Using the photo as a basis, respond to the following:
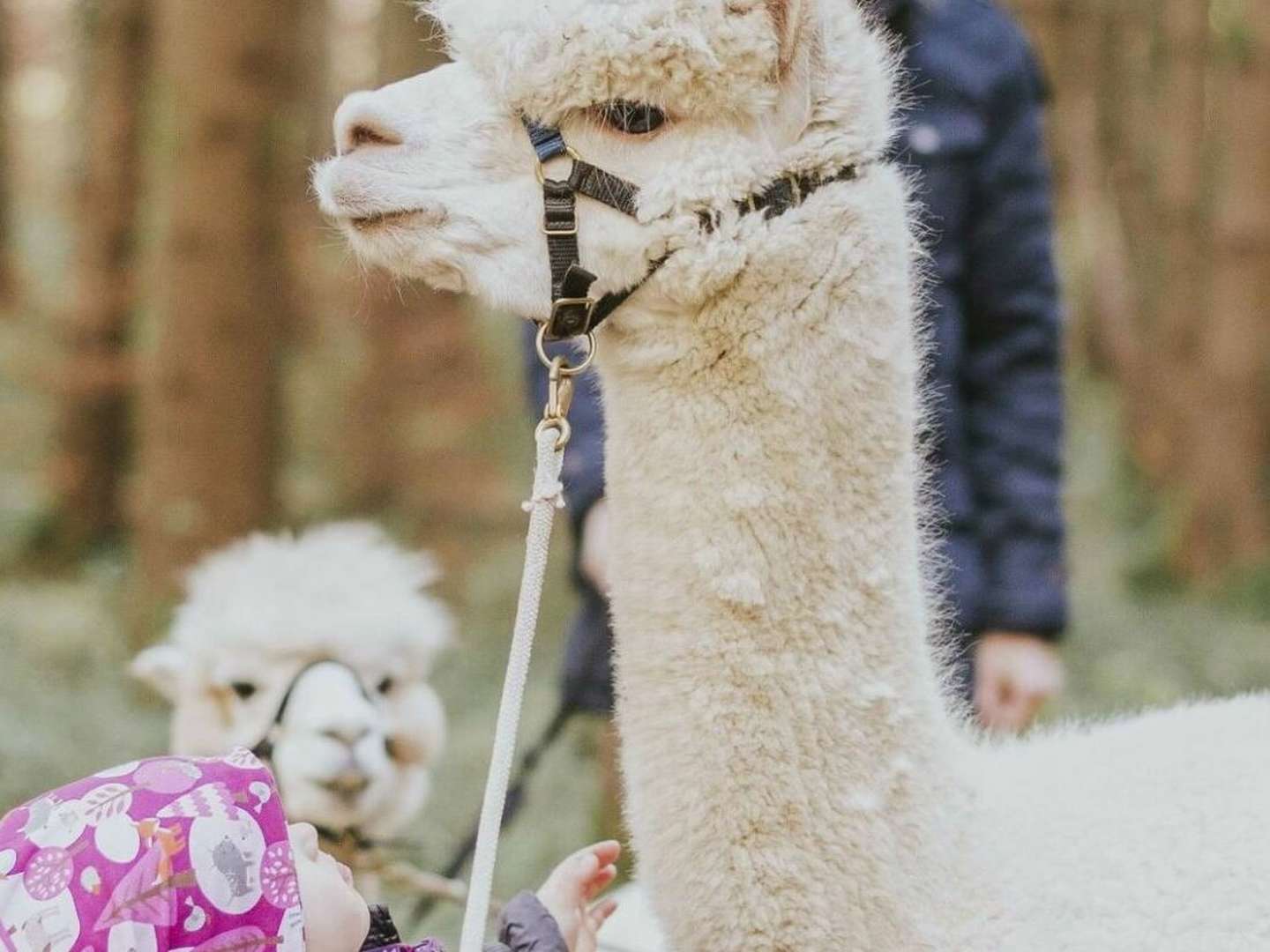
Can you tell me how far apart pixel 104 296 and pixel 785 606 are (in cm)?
762

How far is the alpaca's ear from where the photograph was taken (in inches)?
64.5

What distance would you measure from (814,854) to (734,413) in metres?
0.49

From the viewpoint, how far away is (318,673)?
248 centimetres

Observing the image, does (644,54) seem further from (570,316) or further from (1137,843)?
(1137,843)

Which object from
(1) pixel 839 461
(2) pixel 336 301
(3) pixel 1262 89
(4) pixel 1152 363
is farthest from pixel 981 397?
(2) pixel 336 301

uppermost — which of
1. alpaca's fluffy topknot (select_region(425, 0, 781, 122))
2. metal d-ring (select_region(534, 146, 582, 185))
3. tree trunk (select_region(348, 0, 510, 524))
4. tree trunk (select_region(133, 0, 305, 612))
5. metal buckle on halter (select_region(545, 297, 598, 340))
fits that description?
alpaca's fluffy topknot (select_region(425, 0, 781, 122))

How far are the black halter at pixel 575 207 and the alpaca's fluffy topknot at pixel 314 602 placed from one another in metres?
1.06

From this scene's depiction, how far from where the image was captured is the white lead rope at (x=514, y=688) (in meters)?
1.52

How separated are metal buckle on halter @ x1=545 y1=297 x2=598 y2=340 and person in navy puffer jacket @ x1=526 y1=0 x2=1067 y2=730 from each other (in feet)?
2.76

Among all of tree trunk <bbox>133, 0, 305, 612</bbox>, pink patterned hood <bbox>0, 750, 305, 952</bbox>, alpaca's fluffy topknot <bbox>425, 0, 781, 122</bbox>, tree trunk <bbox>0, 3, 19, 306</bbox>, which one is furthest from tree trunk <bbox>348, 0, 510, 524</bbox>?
pink patterned hood <bbox>0, 750, 305, 952</bbox>

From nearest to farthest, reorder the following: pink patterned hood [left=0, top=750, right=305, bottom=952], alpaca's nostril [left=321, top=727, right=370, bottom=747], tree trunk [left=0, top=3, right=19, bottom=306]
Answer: pink patterned hood [left=0, top=750, right=305, bottom=952]
alpaca's nostril [left=321, top=727, right=370, bottom=747]
tree trunk [left=0, top=3, right=19, bottom=306]

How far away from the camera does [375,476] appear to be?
927 cm

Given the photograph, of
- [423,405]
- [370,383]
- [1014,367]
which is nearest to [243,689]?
[1014,367]

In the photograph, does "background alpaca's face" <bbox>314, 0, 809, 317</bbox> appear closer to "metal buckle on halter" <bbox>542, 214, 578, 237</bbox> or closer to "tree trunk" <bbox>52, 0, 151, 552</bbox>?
"metal buckle on halter" <bbox>542, 214, 578, 237</bbox>
